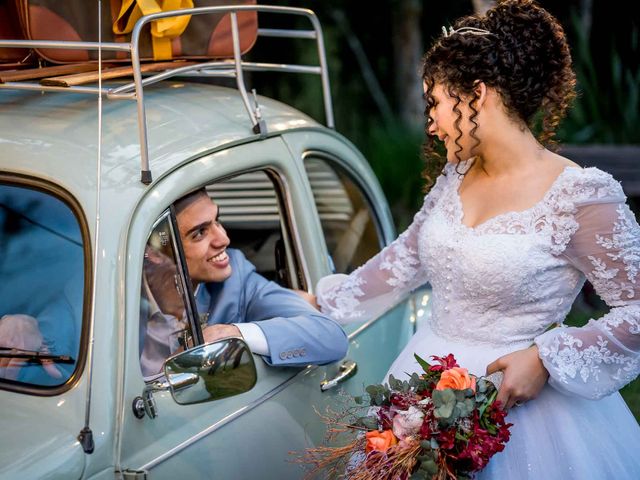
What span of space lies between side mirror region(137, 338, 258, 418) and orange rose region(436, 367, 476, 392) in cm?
48

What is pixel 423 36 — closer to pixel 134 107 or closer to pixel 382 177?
pixel 382 177

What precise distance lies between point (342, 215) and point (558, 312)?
52.0 inches

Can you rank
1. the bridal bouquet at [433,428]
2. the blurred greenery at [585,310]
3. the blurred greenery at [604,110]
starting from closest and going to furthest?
1. the bridal bouquet at [433,428]
2. the blurred greenery at [585,310]
3. the blurred greenery at [604,110]

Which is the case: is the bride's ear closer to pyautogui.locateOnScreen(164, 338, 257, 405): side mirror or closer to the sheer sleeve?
the sheer sleeve

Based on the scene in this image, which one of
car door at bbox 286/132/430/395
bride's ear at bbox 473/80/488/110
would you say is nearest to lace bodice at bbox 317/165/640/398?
bride's ear at bbox 473/80/488/110

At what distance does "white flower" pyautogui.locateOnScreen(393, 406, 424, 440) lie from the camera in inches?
99.7

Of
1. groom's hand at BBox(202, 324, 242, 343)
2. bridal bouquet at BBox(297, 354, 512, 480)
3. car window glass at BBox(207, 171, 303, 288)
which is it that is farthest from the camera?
car window glass at BBox(207, 171, 303, 288)

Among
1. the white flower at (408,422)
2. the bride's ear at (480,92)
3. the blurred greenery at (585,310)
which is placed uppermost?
the bride's ear at (480,92)

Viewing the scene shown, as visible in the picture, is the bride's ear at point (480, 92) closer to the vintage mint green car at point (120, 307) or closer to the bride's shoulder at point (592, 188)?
the bride's shoulder at point (592, 188)

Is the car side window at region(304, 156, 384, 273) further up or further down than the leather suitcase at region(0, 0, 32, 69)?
further down

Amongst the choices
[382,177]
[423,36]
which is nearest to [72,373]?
[382,177]

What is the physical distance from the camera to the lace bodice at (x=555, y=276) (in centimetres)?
273

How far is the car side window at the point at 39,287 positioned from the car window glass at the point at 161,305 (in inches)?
6.9

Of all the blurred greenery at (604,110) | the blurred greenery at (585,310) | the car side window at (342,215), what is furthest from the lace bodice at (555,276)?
the blurred greenery at (604,110)
